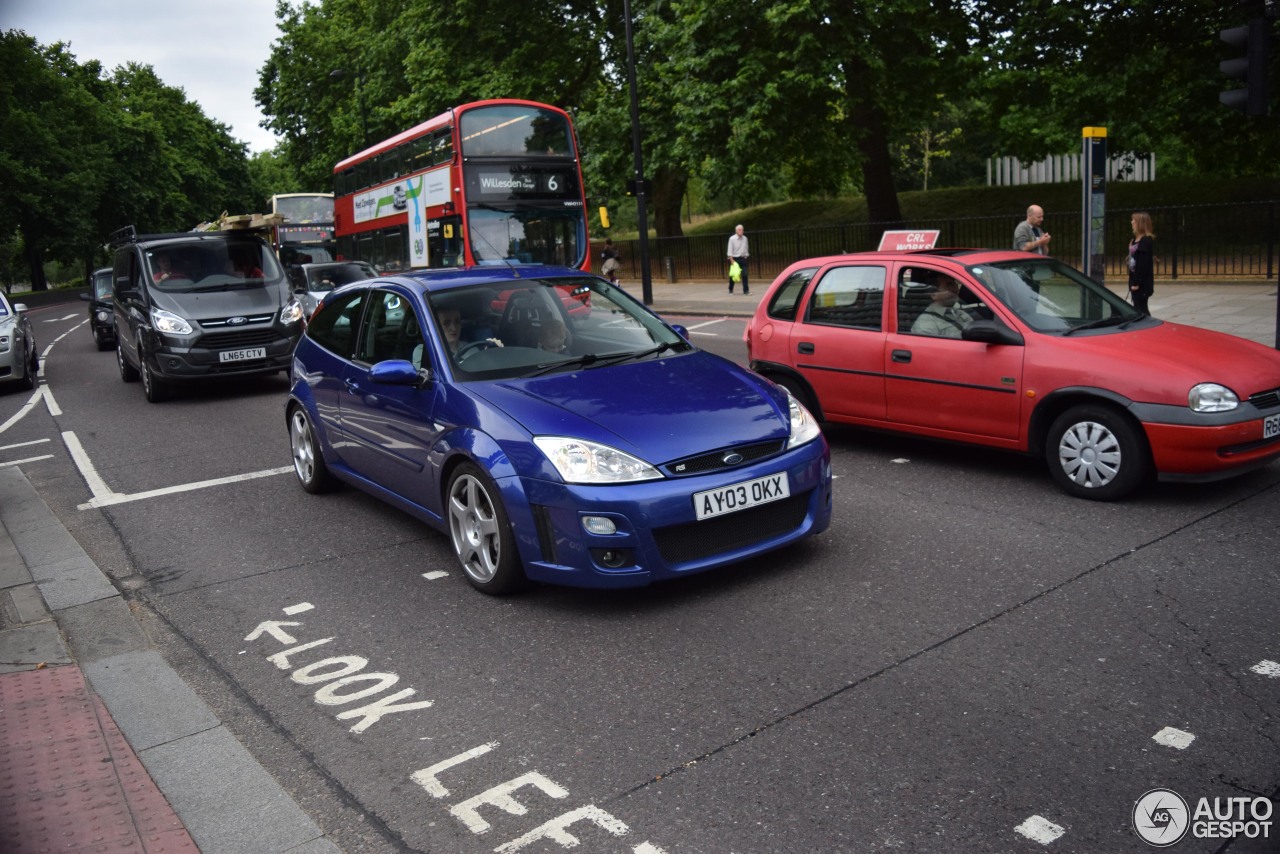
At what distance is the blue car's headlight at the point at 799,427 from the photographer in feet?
17.8

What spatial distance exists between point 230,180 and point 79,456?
80012 mm

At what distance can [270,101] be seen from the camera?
2079 inches

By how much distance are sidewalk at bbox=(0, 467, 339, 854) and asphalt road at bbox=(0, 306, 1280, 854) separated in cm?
14

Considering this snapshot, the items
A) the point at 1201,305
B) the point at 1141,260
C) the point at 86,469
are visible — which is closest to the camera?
the point at 86,469

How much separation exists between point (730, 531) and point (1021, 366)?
2.75 meters

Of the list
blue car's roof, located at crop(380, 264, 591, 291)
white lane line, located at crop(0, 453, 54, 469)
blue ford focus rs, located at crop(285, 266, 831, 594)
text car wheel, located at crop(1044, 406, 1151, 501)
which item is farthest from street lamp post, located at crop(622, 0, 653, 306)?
text car wheel, located at crop(1044, 406, 1151, 501)

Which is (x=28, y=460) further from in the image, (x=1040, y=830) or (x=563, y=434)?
(x=1040, y=830)

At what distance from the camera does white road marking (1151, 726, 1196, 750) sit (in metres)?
3.55

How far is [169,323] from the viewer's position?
13086 mm

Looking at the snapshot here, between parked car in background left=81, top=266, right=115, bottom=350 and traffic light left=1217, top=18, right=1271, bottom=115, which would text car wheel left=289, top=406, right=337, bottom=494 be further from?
parked car in background left=81, top=266, right=115, bottom=350

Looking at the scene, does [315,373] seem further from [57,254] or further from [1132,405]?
[57,254]

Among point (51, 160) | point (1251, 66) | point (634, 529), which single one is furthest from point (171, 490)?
point (51, 160)

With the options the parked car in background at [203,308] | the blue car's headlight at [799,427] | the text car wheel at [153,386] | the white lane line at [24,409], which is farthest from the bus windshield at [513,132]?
the blue car's headlight at [799,427]

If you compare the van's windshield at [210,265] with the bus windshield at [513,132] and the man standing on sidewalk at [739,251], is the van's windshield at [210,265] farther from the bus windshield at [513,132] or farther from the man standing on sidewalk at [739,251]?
the man standing on sidewalk at [739,251]
